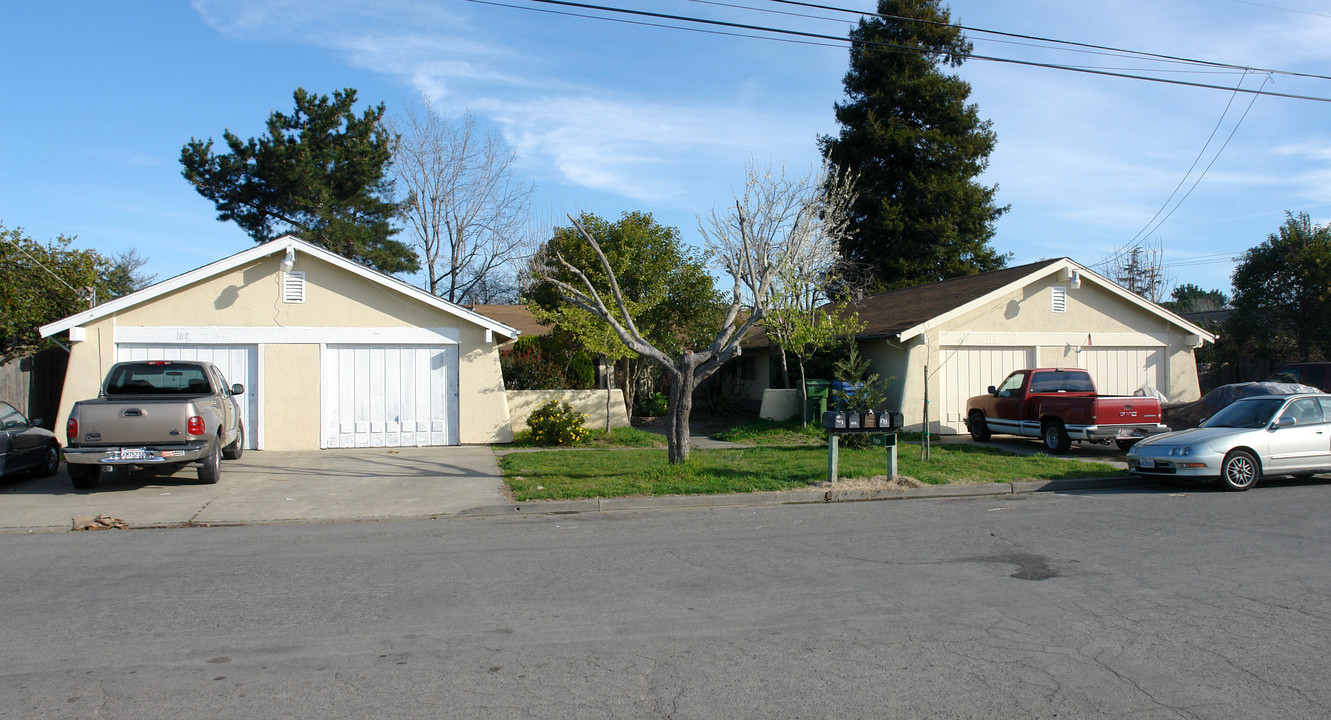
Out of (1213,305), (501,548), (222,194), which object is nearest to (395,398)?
(501,548)

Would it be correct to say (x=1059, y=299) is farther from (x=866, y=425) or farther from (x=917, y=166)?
(x=917, y=166)

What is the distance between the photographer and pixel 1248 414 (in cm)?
1279

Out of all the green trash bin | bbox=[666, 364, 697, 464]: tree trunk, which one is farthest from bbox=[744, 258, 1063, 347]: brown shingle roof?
bbox=[666, 364, 697, 464]: tree trunk

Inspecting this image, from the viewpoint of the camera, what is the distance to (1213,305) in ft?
210

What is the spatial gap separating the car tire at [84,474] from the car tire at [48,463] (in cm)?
179

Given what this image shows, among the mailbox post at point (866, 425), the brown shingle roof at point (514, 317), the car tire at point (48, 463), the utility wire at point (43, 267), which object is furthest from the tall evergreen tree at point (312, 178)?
the mailbox post at point (866, 425)

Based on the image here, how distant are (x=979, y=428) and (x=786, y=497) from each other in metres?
8.87

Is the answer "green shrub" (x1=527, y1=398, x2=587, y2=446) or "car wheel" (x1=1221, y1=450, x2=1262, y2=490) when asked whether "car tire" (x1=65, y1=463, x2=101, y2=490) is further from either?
"car wheel" (x1=1221, y1=450, x2=1262, y2=490)

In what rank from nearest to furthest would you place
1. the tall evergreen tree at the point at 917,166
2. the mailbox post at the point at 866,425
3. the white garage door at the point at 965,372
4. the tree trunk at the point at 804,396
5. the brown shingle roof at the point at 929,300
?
the mailbox post at the point at 866,425
the white garage door at the point at 965,372
the brown shingle roof at the point at 929,300
the tree trunk at the point at 804,396
the tall evergreen tree at the point at 917,166

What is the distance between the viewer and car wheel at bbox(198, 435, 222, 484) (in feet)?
40.3

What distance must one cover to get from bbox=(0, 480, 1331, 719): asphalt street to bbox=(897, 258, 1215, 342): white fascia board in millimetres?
9922

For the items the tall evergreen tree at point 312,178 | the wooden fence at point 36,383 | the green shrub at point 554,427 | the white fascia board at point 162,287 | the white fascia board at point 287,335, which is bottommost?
the green shrub at point 554,427

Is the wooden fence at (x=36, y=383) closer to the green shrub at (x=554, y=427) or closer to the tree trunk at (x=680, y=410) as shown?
the green shrub at (x=554, y=427)

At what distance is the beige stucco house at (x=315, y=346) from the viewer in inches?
637
